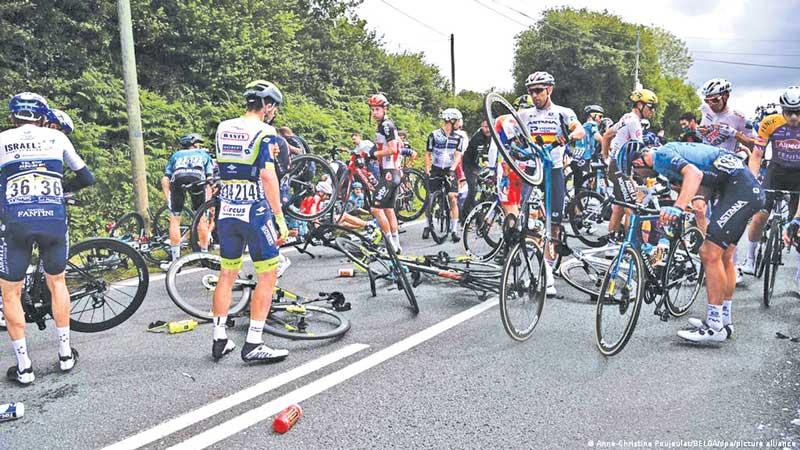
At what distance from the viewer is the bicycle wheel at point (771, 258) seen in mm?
5758

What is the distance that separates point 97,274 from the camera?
5.20m

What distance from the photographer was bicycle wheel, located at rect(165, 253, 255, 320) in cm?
518

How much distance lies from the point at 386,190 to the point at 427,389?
4405 millimetres

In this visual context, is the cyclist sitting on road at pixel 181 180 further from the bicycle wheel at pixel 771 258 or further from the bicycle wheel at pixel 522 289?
the bicycle wheel at pixel 771 258

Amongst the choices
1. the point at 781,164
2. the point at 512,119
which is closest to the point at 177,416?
the point at 512,119

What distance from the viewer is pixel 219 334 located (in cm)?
443

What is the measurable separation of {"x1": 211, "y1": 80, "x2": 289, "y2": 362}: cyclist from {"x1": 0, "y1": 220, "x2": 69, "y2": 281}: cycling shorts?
3.91 ft

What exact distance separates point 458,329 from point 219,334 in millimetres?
→ 2085

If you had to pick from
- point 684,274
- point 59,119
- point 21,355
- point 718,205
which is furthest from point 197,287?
point 718,205

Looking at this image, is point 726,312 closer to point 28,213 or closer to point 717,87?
point 717,87

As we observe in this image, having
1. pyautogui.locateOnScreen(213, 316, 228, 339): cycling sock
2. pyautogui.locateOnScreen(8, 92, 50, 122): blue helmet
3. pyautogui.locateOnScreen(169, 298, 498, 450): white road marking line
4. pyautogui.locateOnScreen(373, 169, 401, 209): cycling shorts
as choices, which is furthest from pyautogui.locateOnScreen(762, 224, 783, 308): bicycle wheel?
pyautogui.locateOnScreen(8, 92, 50, 122): blue helmet

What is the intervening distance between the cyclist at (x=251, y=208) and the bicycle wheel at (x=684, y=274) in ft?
11.6

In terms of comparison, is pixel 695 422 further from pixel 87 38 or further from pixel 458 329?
pixel 87 38

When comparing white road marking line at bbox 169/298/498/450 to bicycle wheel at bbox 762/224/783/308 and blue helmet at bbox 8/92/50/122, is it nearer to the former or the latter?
blue helmet at bbox 8/92/50/122
